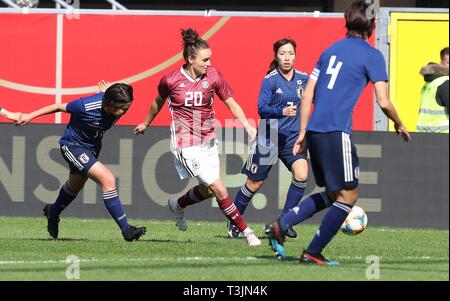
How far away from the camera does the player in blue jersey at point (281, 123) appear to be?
13.1 meters

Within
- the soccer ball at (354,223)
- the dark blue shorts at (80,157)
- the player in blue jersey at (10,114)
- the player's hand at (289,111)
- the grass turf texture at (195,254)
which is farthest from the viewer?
the player's hand at (289,111)

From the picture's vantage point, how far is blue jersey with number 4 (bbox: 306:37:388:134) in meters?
9.36

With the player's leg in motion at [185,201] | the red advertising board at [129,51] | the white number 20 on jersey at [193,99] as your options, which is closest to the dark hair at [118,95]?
the white number 20 on jersey at [193,99]

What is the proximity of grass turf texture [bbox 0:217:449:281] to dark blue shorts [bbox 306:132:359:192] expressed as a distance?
65 centimetres

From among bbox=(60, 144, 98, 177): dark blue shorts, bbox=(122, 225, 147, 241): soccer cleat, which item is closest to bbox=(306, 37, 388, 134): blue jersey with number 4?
bbox=(122, 225, 147, 241): soccer cleat

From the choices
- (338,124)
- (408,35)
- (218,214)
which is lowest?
(218,214)

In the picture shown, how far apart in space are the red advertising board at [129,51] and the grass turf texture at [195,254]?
12.6ft

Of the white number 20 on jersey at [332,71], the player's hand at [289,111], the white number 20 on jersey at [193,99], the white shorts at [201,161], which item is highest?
the white number 20 on jersey at [332,71]

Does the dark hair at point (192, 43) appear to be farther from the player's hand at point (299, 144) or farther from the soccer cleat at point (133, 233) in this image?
the player's hand at point (299, 144)

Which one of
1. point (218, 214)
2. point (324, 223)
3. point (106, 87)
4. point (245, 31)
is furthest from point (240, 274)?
point (245, 31)
